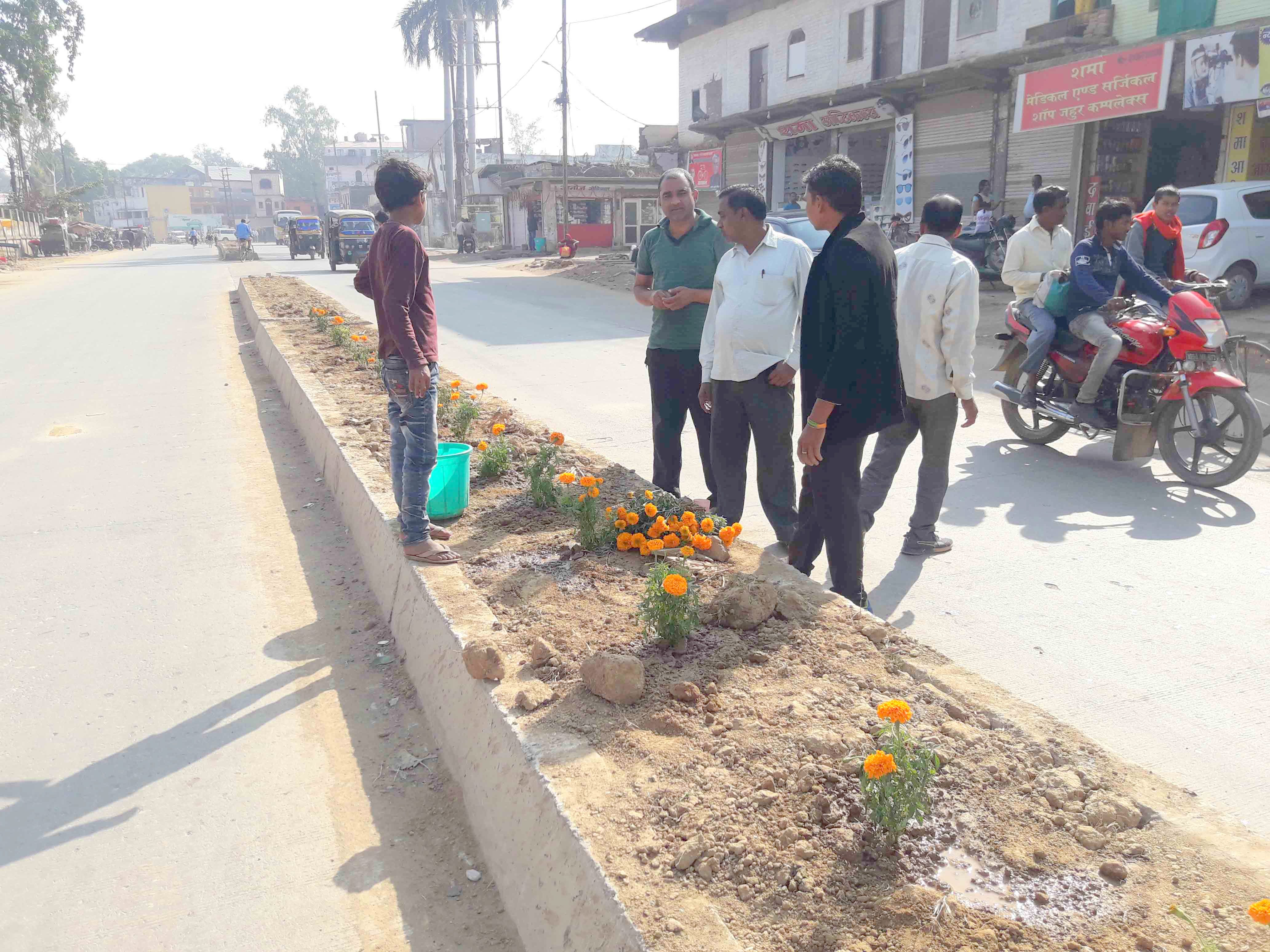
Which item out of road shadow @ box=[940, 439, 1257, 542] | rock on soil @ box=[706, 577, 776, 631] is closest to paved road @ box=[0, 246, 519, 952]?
rock on soil @ box=[706, 577, 776, 631]

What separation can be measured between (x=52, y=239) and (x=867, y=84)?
45423mm

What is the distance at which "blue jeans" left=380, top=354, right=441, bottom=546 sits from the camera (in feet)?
13.2

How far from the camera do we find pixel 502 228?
150ft

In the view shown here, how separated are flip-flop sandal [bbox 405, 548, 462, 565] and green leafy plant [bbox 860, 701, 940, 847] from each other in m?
2.21

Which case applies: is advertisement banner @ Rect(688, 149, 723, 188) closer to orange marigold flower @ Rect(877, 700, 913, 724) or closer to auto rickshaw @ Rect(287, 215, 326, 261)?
auto rickshaw @ Rect(287, 215, 326, 261)

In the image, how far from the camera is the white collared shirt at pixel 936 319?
4.35 m

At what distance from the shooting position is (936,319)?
4.42 m

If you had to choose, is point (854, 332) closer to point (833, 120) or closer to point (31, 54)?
point (833, 120)

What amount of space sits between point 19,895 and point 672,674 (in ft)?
6.25

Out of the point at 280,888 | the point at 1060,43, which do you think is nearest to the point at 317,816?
the point at 280,888

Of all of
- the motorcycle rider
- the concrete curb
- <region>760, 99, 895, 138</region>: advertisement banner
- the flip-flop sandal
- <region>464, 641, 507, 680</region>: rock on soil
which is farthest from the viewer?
<region>760, 99, 895, 138</region>: advertisement banner

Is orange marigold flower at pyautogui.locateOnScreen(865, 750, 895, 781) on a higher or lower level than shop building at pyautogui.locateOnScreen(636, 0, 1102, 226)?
lower

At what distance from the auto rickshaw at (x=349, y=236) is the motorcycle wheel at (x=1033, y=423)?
2733cm

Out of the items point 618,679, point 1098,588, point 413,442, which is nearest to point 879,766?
point 618,679
